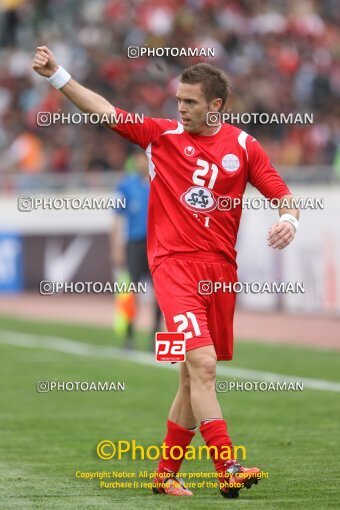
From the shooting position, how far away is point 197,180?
22.8 feet

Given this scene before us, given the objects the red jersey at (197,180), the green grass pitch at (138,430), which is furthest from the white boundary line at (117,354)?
the red jersey at (197,180)

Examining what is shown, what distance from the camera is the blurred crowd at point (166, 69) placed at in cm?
2338

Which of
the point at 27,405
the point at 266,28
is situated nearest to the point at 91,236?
the point at 266,28

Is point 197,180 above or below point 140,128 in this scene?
below

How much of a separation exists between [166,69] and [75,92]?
52.4ft

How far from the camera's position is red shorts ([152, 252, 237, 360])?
6730 millimetres

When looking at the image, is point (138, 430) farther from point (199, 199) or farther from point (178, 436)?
point (199, 199)

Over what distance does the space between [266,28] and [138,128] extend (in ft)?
61.0

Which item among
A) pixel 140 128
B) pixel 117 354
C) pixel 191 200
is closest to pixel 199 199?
pixel 191 200

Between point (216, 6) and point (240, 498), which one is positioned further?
point (216, 6)

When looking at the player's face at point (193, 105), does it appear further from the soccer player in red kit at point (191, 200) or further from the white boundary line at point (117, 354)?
the white boundary line at point (117, 354)

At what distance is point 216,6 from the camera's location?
25703 millimetres

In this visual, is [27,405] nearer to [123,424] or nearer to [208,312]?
[123,424]

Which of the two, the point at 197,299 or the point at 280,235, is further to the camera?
the point at 197,299
